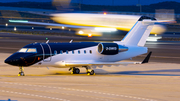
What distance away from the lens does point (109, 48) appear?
30484mm

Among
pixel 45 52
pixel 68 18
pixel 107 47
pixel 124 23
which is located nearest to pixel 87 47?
pixel 107 47

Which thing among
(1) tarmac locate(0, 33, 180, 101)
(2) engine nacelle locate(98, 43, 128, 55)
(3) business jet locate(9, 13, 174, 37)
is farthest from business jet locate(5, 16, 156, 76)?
(3) business jet locate(9, 13, 174, 37)

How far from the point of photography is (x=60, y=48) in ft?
97.7

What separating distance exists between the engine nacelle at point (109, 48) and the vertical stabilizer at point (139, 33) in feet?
5.56

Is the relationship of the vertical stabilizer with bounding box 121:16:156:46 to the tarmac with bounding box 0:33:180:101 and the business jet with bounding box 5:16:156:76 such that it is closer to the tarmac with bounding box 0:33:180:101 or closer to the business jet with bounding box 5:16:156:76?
the business jet with bounding box 5:16:156:76

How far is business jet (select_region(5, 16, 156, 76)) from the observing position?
28.5 m

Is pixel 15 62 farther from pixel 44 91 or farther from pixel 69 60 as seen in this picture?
pixel 44 91

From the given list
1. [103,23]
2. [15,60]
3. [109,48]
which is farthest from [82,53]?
[103,23]

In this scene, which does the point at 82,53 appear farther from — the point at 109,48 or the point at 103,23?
the point at 103,23

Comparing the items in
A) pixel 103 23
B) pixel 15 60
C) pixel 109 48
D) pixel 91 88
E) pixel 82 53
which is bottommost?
pixel 91 88

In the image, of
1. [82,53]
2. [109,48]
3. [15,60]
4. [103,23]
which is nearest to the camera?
[15,60]

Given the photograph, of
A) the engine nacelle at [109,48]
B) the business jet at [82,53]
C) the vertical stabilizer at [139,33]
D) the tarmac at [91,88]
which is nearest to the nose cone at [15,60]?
the business jet at [82,53]

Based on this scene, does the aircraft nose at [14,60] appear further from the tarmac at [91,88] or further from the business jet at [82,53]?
the tarmac at [91,88]

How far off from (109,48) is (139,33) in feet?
13.3
